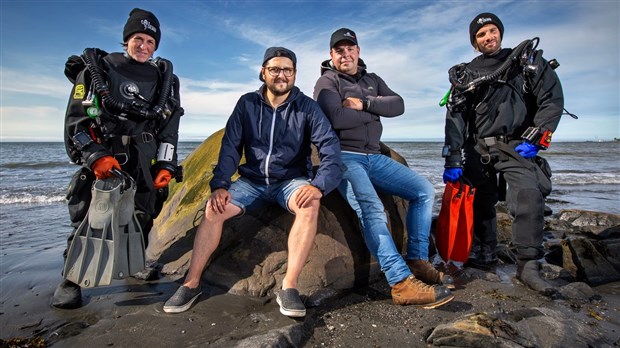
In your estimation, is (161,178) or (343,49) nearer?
(161,178)

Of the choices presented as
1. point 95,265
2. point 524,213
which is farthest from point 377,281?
point 95,265

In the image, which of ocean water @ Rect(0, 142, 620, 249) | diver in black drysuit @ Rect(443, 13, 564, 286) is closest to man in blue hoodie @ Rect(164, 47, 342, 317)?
diver in black drysuit @ Rect(443, 13, 564, 286)

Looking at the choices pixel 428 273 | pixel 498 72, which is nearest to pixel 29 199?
pixel 428 273

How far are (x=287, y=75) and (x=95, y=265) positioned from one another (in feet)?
8.75

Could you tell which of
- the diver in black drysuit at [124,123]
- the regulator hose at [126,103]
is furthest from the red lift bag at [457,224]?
the regulator hose at [126,103]

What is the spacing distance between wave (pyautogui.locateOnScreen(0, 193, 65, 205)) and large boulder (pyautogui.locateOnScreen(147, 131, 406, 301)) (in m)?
7.88

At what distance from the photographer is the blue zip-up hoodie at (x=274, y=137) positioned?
397 cm

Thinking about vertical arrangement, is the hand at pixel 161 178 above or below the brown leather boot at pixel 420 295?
above

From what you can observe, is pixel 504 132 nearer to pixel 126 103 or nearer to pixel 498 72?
pixel 498 72

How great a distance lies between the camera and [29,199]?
10.9 meters

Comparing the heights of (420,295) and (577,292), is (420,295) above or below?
above

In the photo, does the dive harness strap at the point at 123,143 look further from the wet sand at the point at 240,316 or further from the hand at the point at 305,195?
the hand at the point at 305,195

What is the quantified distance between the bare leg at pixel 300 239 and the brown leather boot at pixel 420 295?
999mm

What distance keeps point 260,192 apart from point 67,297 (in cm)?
208
